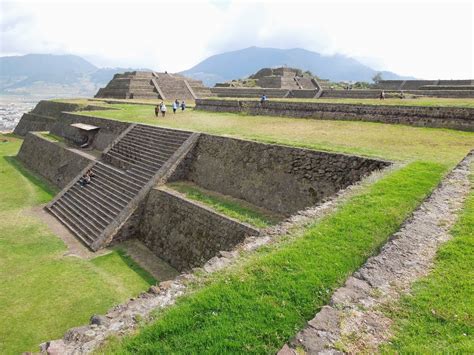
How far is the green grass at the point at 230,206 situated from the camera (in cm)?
1066

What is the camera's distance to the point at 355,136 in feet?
46.1

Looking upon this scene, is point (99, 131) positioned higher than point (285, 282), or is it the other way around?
point (99, 131)

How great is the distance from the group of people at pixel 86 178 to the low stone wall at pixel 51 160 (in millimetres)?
1742

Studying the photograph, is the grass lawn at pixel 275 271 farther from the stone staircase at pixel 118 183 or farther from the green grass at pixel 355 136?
the stone staircase at pixel 118 183

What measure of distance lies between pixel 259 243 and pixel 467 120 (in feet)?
39.9

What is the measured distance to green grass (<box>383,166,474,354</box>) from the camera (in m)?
3.48

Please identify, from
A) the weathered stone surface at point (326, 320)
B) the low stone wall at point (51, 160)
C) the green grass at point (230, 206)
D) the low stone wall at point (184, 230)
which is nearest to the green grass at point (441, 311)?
the weathered stone surface at point (326, 320)

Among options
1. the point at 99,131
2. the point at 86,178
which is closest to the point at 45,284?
the point at 86,178

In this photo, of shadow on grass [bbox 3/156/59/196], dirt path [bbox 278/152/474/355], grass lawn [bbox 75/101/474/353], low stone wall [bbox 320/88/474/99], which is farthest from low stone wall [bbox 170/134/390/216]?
low stone wall [bbox 320/88/474/99]

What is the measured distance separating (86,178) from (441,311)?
A: 1596 cm

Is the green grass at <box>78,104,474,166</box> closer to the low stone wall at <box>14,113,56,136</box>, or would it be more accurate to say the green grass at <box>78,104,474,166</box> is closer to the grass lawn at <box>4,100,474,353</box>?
the grass lawn at <box>4,100,474,353</box>

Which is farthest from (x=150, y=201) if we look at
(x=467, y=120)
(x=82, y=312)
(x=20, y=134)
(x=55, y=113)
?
(x=20, y=134)

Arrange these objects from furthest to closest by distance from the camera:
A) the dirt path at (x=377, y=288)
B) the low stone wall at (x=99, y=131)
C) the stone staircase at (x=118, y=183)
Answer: the low stone wall at (x=99, y=131), the stone staircase at (x=118, y=183), the dirt path at (x=377, y=288)

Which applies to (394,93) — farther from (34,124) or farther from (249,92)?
(34,124)
